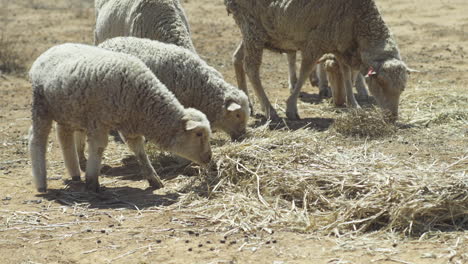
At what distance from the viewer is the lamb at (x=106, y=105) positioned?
6.82 m

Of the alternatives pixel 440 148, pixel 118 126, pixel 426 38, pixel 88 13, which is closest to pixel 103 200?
pixel 118 126

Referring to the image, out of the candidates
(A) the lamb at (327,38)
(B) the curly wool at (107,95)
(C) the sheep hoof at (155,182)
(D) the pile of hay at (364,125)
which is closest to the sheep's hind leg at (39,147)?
(B) the curly wool at (107,95)

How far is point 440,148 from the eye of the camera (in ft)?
26.5

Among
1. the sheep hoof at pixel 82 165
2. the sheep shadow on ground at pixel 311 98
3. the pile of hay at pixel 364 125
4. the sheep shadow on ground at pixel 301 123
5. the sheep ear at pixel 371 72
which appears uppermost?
the sheep ear at pixel 371 72

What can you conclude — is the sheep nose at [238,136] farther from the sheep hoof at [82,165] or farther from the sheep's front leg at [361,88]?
the sheep's front leg at [361,88]

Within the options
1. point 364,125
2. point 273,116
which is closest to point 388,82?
point 364,125

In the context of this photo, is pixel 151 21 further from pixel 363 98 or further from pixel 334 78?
pixel 363 98

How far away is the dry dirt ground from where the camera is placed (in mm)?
5438

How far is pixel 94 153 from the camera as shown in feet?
23.1

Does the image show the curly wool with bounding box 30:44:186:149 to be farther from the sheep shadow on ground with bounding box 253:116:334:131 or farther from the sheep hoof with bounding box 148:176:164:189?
the sheep shadow on ground with bounding box 253:116:334:131

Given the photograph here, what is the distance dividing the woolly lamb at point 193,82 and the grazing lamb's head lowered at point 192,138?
939 millimetres

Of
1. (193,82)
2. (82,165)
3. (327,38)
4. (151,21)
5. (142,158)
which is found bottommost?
(82,165)

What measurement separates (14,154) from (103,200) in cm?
261

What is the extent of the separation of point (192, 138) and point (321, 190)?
1.41 metres
